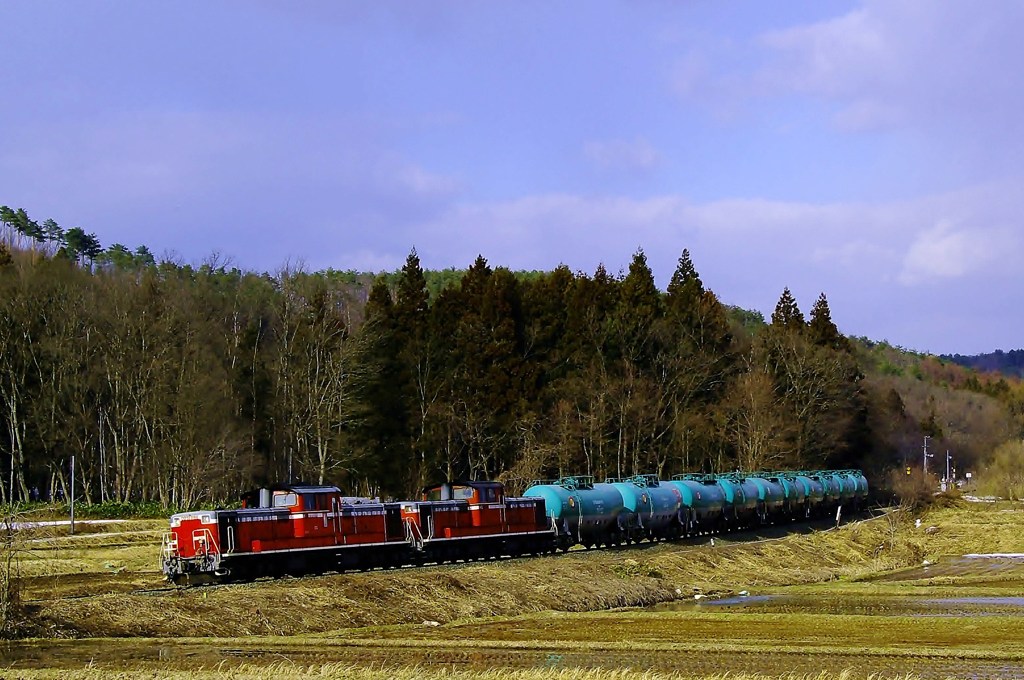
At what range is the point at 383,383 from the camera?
88.8m

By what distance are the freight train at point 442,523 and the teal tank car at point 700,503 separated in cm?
8

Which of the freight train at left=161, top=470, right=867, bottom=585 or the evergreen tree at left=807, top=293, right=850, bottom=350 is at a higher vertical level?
the evergreen tree at left=807, top=293, right=850, bottom=350

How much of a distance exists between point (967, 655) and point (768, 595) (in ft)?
59.6

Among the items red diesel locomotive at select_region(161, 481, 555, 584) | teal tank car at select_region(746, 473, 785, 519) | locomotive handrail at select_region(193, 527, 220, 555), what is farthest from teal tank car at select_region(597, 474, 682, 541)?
locomotive handrail at select_region(193, 527, 220, 555)

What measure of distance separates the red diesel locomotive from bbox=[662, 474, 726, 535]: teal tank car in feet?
44.3

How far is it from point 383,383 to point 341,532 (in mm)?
43954

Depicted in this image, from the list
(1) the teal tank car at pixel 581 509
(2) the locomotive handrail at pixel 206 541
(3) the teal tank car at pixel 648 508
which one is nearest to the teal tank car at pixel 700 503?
(3) the teal tank car at pixel 648 508

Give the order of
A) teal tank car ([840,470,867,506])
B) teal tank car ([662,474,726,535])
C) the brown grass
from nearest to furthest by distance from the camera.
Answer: the brown grass
teal tank car ([662,474,726,535])
teal tank car ([840,470,867,506])

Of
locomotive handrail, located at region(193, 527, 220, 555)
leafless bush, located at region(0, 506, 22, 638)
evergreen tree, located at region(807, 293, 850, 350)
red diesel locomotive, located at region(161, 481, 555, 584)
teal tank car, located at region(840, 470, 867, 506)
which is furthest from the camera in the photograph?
evergreen tree, located at region(807, 293, 850, 350)

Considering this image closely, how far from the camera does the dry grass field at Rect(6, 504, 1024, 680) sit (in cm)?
2592

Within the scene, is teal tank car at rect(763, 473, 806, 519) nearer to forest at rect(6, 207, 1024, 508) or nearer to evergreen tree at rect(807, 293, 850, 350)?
forest at rect(6, 207, 1024, 508)

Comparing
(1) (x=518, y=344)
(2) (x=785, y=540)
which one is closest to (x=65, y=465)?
(1) (x=518, y=344)

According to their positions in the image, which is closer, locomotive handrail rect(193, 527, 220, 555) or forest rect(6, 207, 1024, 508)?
locomotive handrail rect(193, 527, 220, 555)

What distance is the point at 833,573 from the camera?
181 ft
